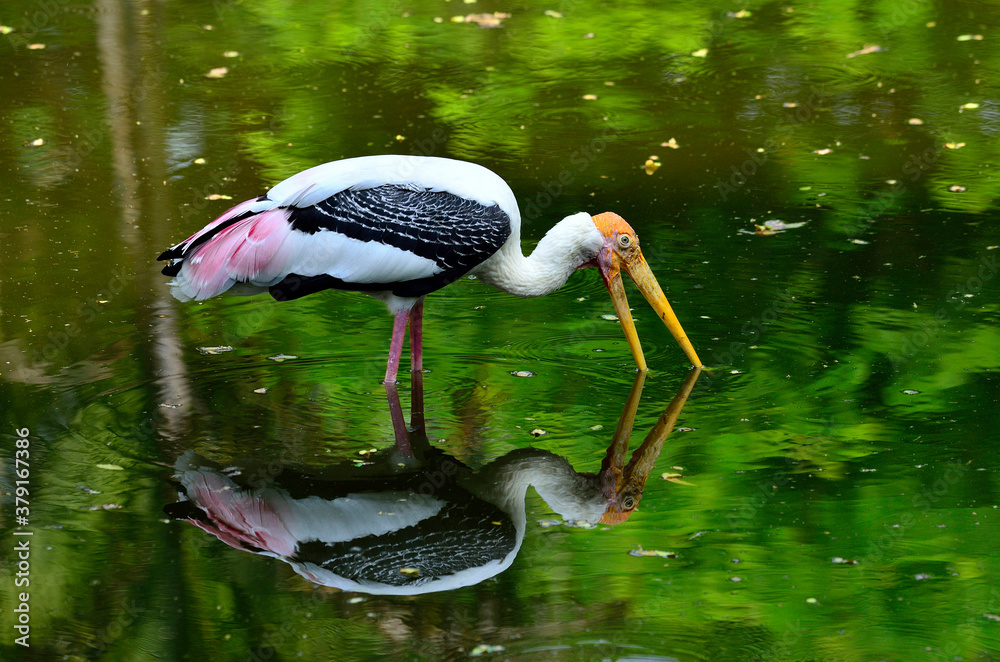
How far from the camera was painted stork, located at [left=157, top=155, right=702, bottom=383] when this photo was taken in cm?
595

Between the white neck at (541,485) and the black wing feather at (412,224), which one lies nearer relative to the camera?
the white neck at (541,485)

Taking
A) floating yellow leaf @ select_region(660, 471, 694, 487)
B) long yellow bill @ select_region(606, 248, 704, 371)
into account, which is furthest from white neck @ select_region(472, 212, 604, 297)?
floating yellow leaf @ select_region(660, 471, 694, 487)

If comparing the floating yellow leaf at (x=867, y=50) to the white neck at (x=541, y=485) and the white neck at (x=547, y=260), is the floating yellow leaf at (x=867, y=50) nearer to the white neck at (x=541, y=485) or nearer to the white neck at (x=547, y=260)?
the white neck at (x=547, y=260)

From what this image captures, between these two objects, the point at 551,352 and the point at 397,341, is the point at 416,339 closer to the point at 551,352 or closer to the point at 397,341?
the point at 397,341

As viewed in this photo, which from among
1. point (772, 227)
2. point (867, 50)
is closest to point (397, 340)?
point (772, 227)

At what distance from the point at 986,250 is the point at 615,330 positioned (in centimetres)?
250

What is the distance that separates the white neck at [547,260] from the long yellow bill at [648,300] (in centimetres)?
24

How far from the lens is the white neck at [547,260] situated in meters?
6.26

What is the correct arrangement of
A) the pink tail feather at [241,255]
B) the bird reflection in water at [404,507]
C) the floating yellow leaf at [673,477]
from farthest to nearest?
1. the pink tail feather at [241,255]
2. the floating yellow leaf at [673,477]
3. the bird reflection in water at [404,507]

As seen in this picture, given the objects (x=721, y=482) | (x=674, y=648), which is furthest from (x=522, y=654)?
(x=721, y=482)

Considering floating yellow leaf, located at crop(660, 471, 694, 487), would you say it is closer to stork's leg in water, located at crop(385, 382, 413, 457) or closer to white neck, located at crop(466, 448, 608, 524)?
white neck, located at crop(466, 448, 608, 524)

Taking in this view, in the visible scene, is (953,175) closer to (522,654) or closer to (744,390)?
(744,390)

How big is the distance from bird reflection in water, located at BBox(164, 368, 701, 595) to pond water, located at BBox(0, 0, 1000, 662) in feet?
0.10

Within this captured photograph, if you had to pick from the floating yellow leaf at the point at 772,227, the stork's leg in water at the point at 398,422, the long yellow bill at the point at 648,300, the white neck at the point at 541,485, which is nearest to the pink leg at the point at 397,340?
the stork's leg in water at the point at 398,422
